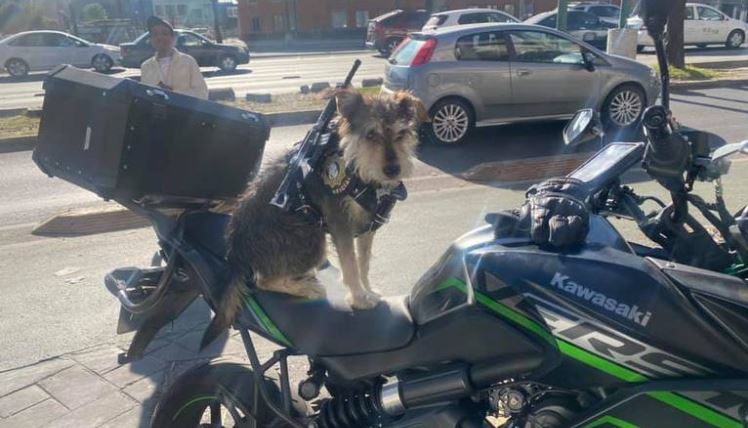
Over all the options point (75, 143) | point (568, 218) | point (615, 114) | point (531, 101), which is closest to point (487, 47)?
point (531, 101)

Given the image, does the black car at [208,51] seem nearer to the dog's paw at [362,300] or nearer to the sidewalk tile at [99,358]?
the sidewalk tile at [99,358]

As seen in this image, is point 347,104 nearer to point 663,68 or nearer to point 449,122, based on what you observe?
point 663,68

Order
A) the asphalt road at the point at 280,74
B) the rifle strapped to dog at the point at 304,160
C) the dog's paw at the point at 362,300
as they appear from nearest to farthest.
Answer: the dog's paw at the point at 362,300, the rifle strapped to dog at the point at 304,160, the asphalt road at the point at 280,74

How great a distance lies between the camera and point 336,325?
2.29 metres

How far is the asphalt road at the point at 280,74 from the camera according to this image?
16.9 m

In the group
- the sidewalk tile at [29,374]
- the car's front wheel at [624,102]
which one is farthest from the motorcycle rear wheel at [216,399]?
the car's front wheel at [624,102]

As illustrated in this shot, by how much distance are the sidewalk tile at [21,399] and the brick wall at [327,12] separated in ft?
→ 135

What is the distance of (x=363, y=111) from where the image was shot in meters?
3.25

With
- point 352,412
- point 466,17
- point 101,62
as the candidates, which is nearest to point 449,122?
point 352,412

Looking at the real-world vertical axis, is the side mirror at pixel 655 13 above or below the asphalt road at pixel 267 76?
above

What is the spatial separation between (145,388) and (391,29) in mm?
24959

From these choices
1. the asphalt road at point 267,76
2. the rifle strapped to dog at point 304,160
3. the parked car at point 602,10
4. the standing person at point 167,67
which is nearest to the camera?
the rifle strapped to dog at point 304,160

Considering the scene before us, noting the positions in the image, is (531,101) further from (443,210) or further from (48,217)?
(48,217)

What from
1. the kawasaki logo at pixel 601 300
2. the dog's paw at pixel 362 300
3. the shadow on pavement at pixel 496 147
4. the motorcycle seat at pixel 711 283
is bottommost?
the shadow on pavement at pixel 496 147
